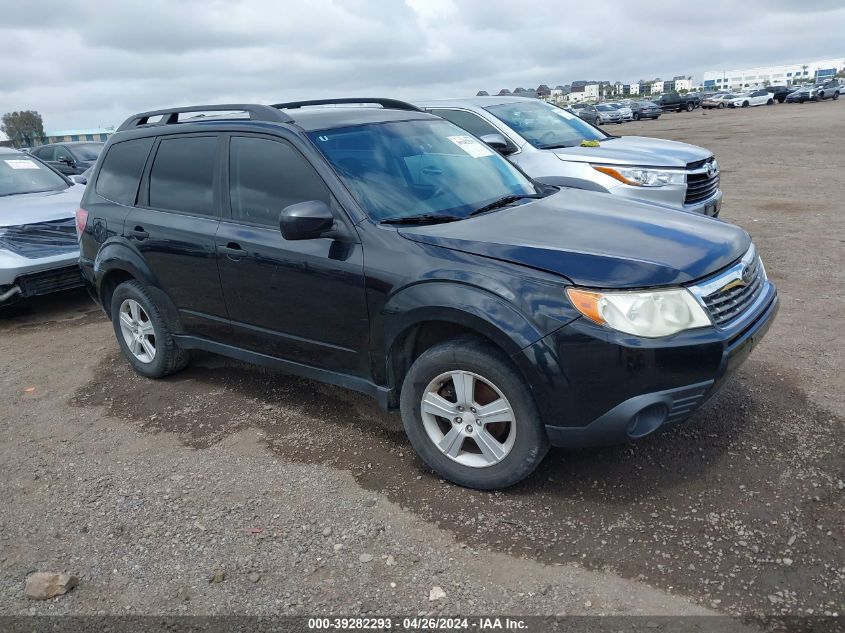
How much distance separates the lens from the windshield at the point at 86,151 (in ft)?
51.7

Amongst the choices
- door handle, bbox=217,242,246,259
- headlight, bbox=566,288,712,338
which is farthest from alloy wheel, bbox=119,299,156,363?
headlight, bbox=566,288,712,338

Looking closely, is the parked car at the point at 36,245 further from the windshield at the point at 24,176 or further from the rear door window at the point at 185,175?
the rear door window at the point at 185,175

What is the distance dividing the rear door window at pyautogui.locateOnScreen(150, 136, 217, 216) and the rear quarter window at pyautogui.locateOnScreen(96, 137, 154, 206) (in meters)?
0.20

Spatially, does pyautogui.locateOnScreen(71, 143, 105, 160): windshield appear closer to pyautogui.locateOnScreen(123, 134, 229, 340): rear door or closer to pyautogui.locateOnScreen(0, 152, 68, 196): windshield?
pyautogui.locateOnScreen(0, 152, 68, 196): windshield

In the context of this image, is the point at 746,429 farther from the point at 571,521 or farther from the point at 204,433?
the point at 204,433

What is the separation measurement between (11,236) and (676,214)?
6.14 meters

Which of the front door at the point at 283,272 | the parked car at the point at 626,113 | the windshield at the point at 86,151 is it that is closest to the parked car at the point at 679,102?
the parked car at the point at 626,113

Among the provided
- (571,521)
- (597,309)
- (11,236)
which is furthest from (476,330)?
(11,236)

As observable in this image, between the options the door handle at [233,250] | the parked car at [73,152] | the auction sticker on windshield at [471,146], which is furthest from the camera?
the parked car at [73,152]

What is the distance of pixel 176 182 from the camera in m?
4.61

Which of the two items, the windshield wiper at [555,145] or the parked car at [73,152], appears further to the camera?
the parked car at [73,152]

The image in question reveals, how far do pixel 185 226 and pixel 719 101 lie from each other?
64.0 metres

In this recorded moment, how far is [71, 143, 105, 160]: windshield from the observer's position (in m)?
15.7

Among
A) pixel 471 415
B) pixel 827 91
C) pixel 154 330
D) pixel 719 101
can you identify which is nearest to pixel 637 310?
pixel 471 415
